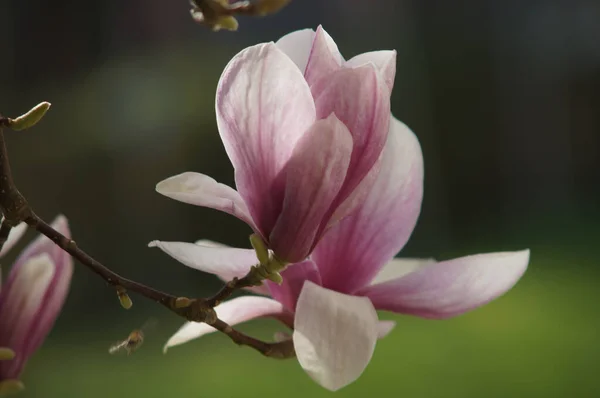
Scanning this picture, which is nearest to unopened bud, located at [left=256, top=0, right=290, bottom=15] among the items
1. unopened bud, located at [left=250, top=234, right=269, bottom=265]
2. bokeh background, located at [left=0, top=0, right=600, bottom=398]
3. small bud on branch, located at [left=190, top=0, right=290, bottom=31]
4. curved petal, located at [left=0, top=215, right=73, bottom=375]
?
small bud on branch, located at [left=190, top=0, right=290, bottom=31]

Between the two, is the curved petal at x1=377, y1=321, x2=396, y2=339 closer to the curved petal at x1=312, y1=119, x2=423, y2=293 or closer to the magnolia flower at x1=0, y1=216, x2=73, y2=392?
the curved petal at x1=312, y1=119, x2=423, y2=293

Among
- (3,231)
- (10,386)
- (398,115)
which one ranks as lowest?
(398,115)

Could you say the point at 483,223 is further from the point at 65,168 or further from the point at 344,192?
the point at 344,192

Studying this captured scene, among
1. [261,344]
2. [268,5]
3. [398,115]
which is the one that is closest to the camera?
[268,5]

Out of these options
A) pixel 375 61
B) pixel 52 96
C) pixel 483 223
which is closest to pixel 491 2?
pixel 483 223

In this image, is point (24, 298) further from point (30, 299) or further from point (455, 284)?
point (455, 284)

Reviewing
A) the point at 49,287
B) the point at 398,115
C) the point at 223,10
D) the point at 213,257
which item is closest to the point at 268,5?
the point at 223,10
